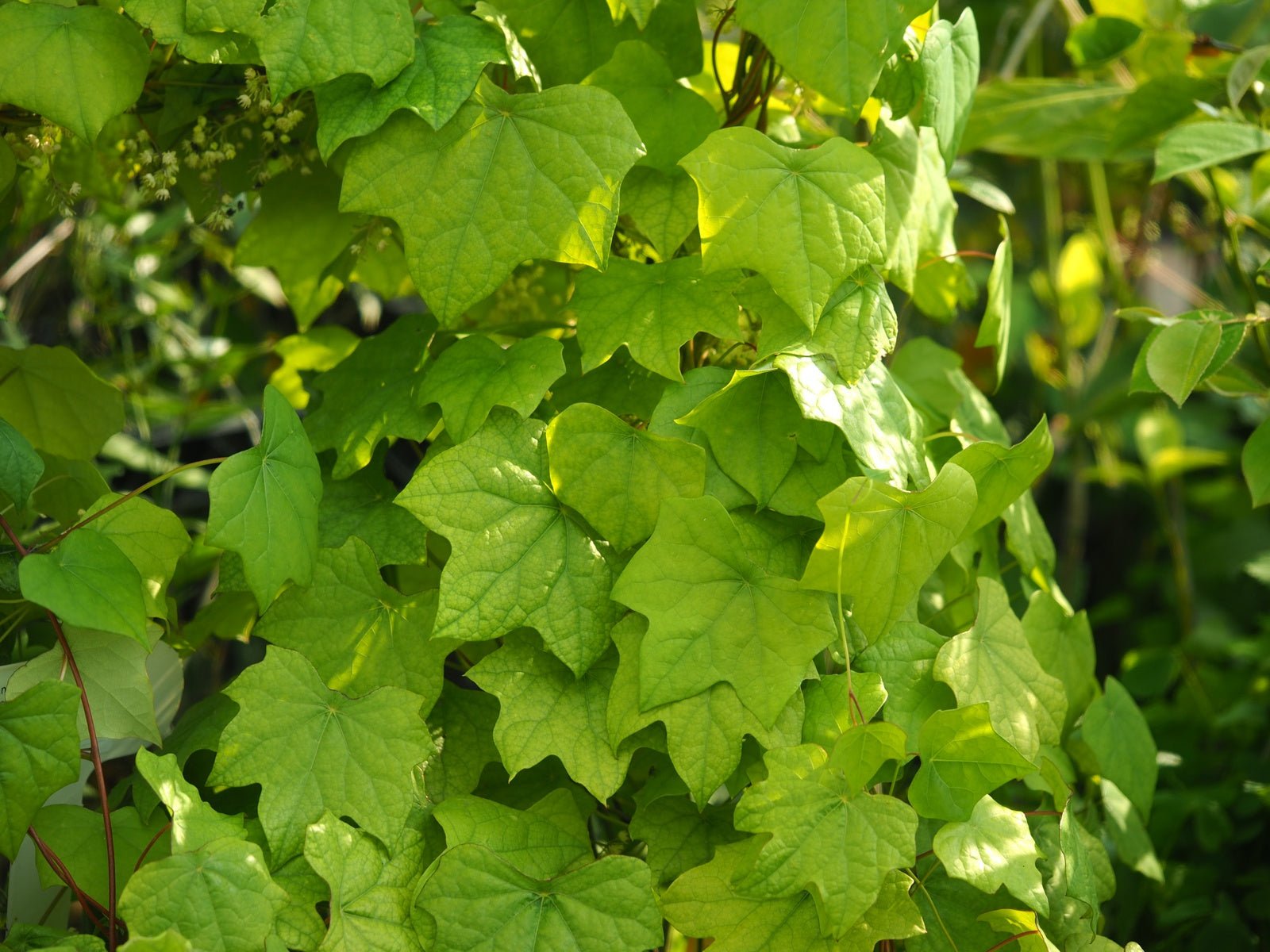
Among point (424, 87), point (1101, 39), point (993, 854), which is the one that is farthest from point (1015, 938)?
point (1101, 39)

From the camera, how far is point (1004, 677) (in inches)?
38.5

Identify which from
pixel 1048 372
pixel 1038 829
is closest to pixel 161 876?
pixel 1038 829

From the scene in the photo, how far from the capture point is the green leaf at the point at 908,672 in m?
0.93

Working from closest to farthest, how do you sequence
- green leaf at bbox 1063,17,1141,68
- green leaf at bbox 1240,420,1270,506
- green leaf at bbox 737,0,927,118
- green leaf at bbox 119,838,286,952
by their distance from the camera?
green leaf at bbox 119,838,286,952 → green leaf at bbox 737,0,927,118 → green leaf at bbox 1240,420,1270,506 → green leaf at bbox 1063,17,1141,68

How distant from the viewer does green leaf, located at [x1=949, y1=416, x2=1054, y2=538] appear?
0.92m

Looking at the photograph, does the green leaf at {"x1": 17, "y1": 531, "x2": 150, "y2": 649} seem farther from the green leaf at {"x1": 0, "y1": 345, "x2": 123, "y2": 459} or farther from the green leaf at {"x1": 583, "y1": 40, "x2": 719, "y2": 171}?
the green leaf at {"x1": 583, "y1": 40, "x2": 719, "y2": 171}

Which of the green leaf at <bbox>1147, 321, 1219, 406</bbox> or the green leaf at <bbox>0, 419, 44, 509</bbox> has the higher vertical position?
the green leaf at <bbox>0, 419, 44, 509</bbox>

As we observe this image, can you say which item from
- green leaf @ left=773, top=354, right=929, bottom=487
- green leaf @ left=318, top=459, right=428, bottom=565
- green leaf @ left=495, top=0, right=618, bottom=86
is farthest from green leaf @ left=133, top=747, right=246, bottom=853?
green leaf @ left=495, top=0, right=618, bottom=86

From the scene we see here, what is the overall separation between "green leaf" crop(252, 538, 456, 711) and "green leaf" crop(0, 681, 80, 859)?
16 centimetres

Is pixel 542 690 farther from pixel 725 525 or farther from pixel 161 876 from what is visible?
pixel 161 876

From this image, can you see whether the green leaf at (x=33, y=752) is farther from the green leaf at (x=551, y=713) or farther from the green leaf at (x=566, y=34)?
the green leaf at (x=566, y=34)

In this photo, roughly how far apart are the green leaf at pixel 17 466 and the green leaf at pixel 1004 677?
81cm

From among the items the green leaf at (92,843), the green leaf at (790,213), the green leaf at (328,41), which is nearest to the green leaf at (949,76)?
the green leaf at (790,213)

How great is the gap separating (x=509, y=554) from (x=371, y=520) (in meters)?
0.20
